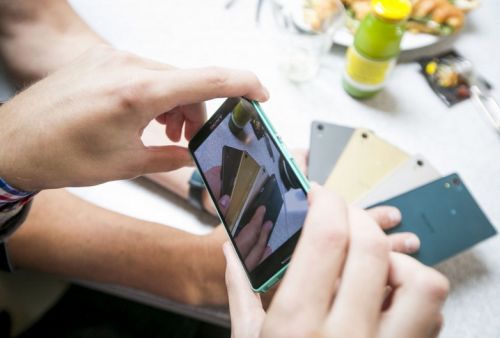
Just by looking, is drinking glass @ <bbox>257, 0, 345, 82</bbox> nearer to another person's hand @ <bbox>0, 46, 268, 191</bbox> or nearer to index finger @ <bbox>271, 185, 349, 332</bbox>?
another person's hand @ <bbox>0, 46, 268, 191</bbox>

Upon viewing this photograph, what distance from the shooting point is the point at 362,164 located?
1.83 ft

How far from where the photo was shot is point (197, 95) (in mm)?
415

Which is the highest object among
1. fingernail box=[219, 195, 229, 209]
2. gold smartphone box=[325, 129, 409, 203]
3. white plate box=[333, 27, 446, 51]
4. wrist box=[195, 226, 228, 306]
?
white plate box=[333, 27, 446, 51]

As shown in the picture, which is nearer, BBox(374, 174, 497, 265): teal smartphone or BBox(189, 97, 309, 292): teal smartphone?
BBox(189, 97, 309, 292): teal smartphone

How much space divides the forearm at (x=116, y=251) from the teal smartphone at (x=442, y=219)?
259 millimetres

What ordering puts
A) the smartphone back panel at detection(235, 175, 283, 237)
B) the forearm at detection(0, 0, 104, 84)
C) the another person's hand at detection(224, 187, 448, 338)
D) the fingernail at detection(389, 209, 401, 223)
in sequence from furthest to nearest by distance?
the forearm at detection(0, 0, 104, 84) → the fingernail at detection(389, 209, 401, 223) → the smartphone back panel at detection(235, 175, 283, 237) → the another person's hand at detection(224, 187, 448, 338)

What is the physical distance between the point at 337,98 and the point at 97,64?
40 centimetres

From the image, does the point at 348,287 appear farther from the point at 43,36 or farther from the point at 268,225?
the point at 43,36

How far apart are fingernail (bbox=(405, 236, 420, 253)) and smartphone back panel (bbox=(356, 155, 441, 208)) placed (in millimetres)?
67

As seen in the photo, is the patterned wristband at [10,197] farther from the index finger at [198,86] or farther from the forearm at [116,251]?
the index finger at [198,86]

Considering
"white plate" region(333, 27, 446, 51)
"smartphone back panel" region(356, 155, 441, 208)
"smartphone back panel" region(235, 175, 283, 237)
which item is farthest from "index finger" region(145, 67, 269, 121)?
"white plate" region(333, 27, 446, 51)

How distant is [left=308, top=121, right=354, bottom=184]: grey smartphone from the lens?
562mm

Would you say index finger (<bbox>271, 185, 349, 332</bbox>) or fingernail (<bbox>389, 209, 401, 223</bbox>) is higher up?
index finger (<bbox>271, 185, 349, 332</bbox>)

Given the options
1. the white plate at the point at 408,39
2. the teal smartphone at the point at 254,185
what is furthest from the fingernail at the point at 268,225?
the white plate at the point at 408,39
